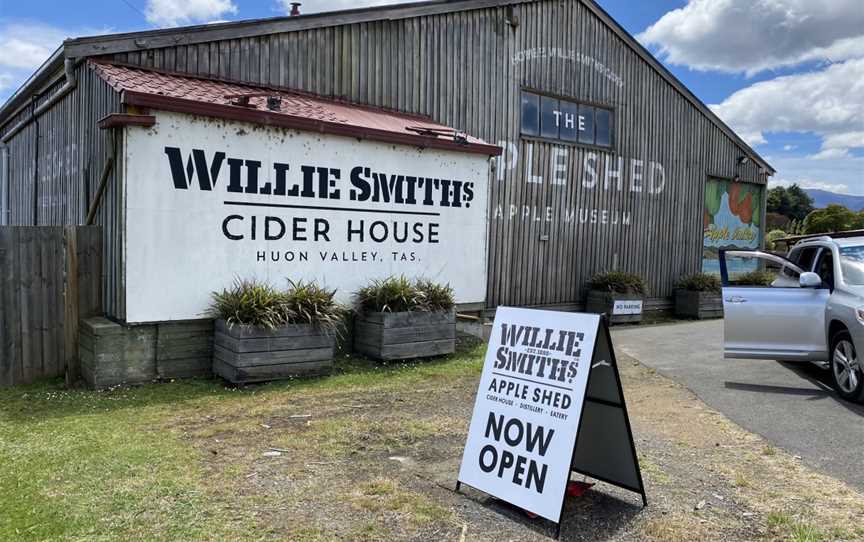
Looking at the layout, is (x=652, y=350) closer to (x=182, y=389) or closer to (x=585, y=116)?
(x=585, y=116)

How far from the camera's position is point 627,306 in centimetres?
1359

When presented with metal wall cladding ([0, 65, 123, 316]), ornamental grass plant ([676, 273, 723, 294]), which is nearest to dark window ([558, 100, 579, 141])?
ornamental grass plant ([676, 273, 723, 294])

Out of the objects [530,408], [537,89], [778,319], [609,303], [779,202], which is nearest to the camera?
[530,408]

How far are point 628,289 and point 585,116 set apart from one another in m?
3.67

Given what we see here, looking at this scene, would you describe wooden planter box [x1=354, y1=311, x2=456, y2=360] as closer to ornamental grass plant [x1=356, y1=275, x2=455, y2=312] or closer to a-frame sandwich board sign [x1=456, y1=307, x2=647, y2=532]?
ornamental grass plant [x1=356, y1=275, x2=455, y2=312]

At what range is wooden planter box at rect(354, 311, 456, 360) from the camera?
27.8 feet

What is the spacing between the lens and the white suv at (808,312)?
7.22 m

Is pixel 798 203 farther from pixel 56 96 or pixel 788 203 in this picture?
pixel 56 96

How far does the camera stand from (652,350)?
10.5m

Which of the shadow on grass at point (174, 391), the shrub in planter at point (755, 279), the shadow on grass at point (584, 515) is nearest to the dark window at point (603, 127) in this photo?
the shrub in planter at point (755, 279)

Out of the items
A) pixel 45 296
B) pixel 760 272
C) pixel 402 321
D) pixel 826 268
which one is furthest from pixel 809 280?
pixel 760 272

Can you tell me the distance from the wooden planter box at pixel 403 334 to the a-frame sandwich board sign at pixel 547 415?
13.2ft

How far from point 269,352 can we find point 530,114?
7688 mm

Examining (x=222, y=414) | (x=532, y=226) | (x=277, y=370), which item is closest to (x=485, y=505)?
(x=222, y=414)
